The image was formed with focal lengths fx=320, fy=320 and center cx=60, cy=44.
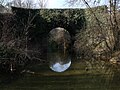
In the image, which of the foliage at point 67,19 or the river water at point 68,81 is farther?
the foliage at point 67,19

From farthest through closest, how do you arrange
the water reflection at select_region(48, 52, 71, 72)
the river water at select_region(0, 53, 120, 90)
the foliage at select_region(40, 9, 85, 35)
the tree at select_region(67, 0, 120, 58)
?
the foliage at select_region(40, 9, 85, 35) < the tree at select_region(67, 0, 120, 58) < the water reflection at select_region(48, 52, 71, 72) < the river water at select_region(0, 53, 120, 90)

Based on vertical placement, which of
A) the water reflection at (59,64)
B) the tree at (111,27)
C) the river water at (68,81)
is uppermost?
the tree at (111,27)

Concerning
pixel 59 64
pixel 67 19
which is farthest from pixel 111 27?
pixel 67 19

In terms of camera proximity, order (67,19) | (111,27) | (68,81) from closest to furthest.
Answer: (68,81), (111,27), (67,19)

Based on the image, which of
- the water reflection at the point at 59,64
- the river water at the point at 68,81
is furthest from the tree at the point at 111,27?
the river water at the point at 68,81

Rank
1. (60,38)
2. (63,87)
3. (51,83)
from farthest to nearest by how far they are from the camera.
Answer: (60,38) < (51,83) < (63,87)

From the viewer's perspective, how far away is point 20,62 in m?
16.4

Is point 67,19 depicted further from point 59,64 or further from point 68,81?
point 68,81

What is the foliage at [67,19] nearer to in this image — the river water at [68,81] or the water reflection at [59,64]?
the water reflection at [59,64]

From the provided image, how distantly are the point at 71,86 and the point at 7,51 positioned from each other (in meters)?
4.36

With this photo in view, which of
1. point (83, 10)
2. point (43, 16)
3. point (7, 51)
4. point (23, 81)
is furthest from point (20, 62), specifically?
point (83, 10)

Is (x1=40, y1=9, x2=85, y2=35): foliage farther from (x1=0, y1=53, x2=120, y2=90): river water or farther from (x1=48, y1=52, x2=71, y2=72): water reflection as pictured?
(x1=0, y1=53, x2=120, y2=90): river water

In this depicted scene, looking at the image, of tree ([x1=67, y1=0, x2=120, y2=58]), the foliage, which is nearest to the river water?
tree ([x1=67, y1=0, x2=120, y2=58])

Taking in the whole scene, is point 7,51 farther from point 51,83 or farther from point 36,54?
point 36,54
